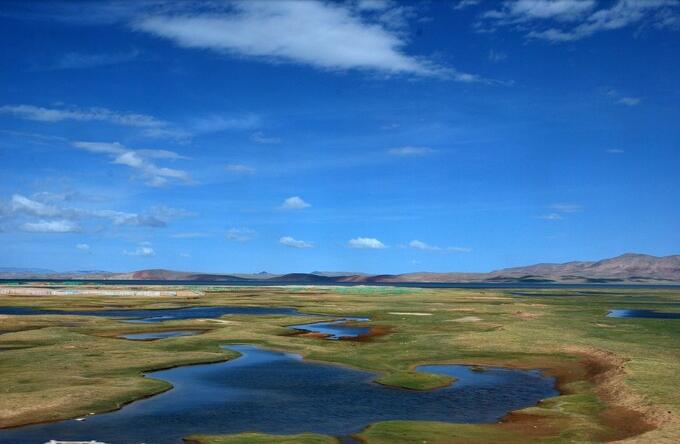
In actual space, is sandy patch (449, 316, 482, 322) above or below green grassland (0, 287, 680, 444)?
above

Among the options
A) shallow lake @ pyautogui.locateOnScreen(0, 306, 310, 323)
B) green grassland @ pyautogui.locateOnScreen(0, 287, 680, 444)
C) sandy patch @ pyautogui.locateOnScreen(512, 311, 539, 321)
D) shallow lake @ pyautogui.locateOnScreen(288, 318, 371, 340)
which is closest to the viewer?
green grassland @ pyautogui.locateOnScreen(0, 287, 680, 444)

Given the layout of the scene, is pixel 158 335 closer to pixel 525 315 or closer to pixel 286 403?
pixel 286 403

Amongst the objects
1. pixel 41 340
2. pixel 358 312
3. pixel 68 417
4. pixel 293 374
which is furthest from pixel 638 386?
pixel 358 312

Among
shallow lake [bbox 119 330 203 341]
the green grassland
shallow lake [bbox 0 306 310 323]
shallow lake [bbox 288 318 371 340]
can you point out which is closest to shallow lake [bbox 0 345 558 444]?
the green grassland

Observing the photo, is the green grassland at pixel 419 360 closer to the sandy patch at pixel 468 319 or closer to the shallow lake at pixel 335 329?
the sandy patch at pixel 468 319

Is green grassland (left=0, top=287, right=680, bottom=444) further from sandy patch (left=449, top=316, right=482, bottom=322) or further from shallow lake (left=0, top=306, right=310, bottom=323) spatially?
shallow lake (left=0, top=306, right=310, bottom=323)

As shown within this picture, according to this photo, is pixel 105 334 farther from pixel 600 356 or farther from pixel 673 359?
pixel 673 359

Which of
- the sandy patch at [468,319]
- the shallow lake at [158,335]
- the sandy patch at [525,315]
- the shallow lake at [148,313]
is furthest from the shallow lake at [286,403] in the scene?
the shallow lake at [148,313]
